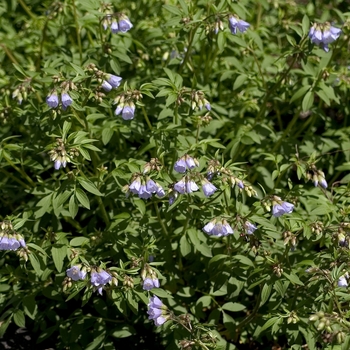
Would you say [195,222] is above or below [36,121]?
below

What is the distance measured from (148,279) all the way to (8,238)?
2.86ft

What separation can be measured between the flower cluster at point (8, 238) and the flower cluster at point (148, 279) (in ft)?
2.53

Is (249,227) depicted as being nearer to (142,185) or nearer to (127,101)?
(142,185)

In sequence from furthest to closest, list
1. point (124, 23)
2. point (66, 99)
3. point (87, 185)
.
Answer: point (124, 23), point (87, 185), point (66, 99)

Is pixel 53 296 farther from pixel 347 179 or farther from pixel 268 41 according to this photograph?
pixel 268 41

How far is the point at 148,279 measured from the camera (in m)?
4.19

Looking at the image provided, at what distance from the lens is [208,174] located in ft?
14.1

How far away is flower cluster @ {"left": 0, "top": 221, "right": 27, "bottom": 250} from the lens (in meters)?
4.14

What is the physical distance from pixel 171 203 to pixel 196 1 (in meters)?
2.41

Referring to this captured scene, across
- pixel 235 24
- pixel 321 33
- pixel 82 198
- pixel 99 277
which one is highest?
pixel 321 33

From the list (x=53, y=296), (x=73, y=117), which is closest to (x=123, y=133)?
(x=73, y=117)

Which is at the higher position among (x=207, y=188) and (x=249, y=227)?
(x=207, y=188)

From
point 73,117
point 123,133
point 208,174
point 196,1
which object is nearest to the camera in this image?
point 208,174

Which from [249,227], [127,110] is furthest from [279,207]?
[127,110]
